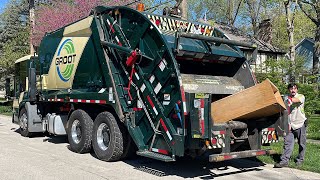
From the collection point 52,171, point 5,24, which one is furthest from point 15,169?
point 5,24

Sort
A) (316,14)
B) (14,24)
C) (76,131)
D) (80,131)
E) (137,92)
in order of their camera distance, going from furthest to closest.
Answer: (14,24) < (316,14) < (76,131) < (80,131) < (137,92)

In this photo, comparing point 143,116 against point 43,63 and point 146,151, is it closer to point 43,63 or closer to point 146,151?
point 146,151

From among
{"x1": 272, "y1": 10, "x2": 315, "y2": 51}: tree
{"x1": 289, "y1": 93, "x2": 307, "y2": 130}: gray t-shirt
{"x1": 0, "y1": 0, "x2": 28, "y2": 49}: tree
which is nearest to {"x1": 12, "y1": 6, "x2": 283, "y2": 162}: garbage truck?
{"x1": 289, "y1": 93, "x2": 307, "y2": 130}: gray t-shirt

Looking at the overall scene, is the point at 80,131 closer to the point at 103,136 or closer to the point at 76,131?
the point at 76,131

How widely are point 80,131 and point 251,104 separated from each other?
4267 millimetres

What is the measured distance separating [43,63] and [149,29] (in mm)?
5322

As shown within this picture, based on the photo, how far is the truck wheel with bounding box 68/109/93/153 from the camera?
8750mm

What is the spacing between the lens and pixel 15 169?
7.39m

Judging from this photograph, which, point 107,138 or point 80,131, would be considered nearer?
point 107,138

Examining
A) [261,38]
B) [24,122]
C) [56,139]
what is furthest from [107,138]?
[261,38]

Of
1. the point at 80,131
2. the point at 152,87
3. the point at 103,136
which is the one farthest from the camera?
the point at 80,131

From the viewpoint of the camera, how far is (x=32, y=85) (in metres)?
11.6

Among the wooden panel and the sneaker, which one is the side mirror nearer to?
the wooden panel

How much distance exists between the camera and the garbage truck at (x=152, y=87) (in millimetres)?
6527
